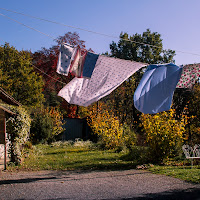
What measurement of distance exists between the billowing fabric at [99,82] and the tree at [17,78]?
1635cm

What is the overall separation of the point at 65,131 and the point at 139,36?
1421 centimetres

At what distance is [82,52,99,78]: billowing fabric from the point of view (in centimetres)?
635

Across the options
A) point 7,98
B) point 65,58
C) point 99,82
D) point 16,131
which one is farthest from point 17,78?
point 99,82

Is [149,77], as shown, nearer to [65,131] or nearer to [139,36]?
[65,131]

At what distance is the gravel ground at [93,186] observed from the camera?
5215 mm

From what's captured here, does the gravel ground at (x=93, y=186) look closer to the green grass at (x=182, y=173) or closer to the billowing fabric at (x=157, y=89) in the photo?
the green grass at (x=182, y=173)

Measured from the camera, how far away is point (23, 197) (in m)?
5.29


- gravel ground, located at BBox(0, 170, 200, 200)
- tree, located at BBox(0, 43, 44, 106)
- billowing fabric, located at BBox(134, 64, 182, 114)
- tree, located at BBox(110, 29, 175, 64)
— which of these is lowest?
gravel ground, located at BBox(0, 170, 200, 200)

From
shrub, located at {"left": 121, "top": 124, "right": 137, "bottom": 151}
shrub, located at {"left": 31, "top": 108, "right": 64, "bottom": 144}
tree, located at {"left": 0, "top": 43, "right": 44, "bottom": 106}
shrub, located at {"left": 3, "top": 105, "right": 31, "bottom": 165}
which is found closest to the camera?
shrub, located at {"left": 3, "top": 105, "right": 31, "bottom": 165}

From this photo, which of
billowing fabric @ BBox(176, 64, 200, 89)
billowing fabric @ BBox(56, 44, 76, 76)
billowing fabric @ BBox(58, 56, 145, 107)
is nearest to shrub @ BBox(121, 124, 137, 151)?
billowing fabric @ BBox(176, 64, 200, 89)

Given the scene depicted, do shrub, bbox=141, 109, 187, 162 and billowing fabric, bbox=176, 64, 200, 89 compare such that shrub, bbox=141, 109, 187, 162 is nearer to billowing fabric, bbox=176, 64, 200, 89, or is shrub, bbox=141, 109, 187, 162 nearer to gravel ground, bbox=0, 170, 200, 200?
gravel ground, bbox=0, 170, 200, 200

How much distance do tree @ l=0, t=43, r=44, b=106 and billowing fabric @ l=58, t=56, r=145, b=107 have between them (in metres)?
16.4

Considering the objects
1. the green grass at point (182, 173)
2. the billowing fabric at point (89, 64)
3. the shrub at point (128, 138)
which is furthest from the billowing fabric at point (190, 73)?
the shrub at point (128, 138)

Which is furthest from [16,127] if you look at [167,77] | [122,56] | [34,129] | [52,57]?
[122,56]
